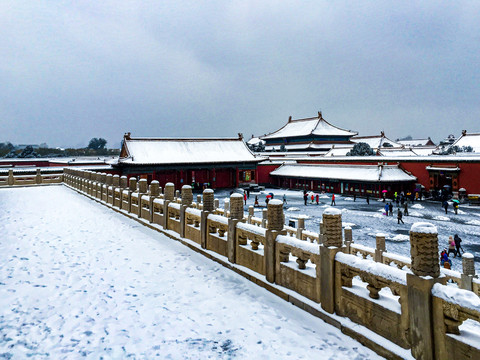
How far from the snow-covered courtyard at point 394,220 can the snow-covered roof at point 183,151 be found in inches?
409

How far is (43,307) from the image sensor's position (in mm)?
5535

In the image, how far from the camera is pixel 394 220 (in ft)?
75.5

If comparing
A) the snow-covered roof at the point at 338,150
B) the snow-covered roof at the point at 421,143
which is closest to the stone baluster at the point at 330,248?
the snow-covered roof at the point at 338,150

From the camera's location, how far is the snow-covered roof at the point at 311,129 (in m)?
55.9

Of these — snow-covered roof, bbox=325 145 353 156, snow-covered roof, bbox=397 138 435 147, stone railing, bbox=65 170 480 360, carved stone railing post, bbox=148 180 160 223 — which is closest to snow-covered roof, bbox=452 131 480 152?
snow-covered roof, bbox=325 145 353 156

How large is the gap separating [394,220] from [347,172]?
12.7 metres

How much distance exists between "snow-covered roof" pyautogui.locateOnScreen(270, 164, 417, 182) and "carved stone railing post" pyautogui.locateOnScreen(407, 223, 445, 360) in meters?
28.9

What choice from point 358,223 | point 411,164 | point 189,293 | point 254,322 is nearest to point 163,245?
point 189,293

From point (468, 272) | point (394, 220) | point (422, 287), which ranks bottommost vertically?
point (394, 220)

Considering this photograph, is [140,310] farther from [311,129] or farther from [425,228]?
[311,129]

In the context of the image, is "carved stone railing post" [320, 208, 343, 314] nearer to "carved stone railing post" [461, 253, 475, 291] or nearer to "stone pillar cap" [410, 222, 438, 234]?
"stone pillar cap" [410, 222, 438, 234]

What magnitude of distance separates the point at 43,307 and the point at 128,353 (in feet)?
6.80

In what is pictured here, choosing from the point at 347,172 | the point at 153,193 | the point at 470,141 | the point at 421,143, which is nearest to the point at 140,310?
the point at 153,193

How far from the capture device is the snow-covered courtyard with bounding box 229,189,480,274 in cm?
1727
